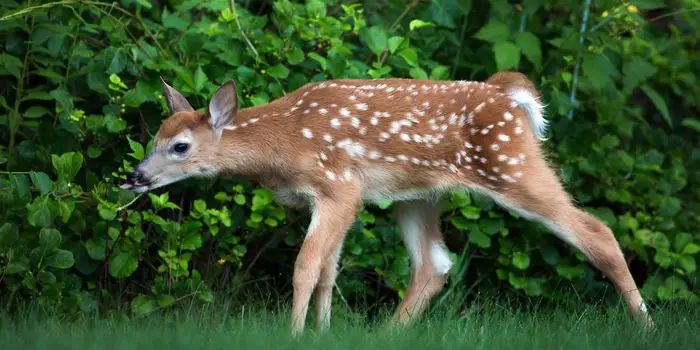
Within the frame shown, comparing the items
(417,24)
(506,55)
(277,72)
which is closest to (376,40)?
(417,24)

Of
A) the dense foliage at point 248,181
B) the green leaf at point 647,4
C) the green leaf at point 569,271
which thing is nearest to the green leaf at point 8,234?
the dense foliage at point 248,181

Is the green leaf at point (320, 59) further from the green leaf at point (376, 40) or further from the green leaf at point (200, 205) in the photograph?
the green leaf at point (200, 205)

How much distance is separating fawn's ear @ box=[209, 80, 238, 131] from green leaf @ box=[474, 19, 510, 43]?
1.68 metres

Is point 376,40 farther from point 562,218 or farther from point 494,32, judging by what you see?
point 562,218

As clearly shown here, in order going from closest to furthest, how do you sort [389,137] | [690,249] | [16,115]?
1. [389,137]
2. [16,115]
3. [690,249]

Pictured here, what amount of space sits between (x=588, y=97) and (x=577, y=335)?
238cm

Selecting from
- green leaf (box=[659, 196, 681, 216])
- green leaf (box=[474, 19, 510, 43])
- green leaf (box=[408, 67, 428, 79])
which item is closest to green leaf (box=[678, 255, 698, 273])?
green leaf (box=[659, 196, 681, 216])

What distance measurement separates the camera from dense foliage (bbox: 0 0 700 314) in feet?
19.7

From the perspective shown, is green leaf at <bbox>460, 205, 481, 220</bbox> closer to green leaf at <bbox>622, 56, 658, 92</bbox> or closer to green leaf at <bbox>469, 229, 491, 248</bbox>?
green leaf at <bbox>469, 229, 491, 248</bbox>

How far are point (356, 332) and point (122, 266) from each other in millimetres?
1526

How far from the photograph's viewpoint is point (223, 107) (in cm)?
550

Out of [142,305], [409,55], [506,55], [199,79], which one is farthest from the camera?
[506,55]

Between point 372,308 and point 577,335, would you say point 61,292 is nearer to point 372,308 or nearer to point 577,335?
point 372,308

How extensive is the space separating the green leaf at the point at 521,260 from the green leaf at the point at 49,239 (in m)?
2.54
